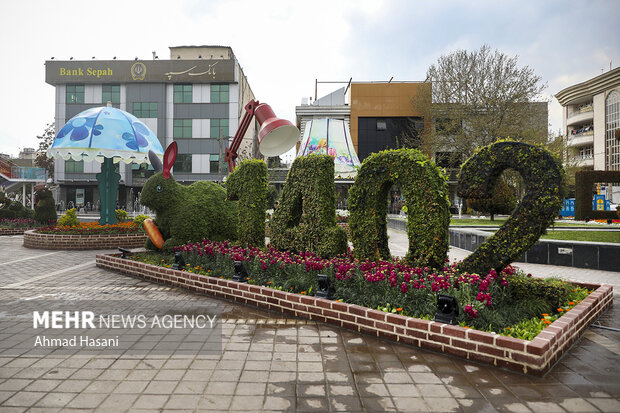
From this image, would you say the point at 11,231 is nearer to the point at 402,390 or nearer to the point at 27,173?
the point at 27,173

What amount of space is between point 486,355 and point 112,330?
14.7ft

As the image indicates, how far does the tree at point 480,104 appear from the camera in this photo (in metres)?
26.1

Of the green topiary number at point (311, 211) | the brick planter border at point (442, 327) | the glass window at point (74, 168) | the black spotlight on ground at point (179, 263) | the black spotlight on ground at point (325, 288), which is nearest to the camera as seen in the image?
the brick planter border at point (442, 327)

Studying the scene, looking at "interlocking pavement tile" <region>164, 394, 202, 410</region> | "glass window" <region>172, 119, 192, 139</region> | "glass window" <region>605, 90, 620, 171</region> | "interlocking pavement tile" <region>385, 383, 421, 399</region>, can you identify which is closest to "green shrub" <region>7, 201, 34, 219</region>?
"glass window" <region>172, 119, 192, 139</region>

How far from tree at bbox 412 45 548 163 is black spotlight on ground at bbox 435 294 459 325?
75.1 ft

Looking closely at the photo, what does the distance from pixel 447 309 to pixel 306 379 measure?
1.86m

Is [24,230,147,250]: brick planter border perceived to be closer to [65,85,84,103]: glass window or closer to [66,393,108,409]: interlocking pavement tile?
[66,393,108,409]: interlocking pavement tile

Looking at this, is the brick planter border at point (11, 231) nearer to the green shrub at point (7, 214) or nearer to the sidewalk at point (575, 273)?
the green shrub at point (7, 214)

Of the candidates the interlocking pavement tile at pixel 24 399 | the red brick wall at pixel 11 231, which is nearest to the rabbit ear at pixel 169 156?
the interlocking pavement tile at pixel 24 399

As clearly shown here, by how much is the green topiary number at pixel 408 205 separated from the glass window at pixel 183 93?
38819 mm

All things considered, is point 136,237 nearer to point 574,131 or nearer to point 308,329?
point 308,329

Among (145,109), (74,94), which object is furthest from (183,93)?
(74,94)

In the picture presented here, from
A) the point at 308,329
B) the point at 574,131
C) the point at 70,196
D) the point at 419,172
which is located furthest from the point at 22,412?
the point at 574,131

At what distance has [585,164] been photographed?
44469 millimetres
